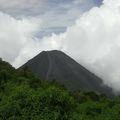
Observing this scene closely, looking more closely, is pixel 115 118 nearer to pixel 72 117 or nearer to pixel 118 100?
pixel 72 117

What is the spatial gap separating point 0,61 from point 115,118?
2772 inches

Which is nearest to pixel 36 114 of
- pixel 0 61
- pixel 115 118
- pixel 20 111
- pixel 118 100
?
pixel 20 111

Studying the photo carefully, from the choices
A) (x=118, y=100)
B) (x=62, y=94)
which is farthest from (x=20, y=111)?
(x=118, y=100)

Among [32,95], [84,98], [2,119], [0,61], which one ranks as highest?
[0,61]

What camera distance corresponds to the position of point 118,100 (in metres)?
47.0

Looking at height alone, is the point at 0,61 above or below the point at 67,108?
above

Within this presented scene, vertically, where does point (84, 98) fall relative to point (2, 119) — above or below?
above

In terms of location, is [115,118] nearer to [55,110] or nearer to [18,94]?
[55,110]

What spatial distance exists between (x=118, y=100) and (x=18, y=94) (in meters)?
18.6

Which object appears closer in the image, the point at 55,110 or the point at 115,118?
the point at 55,110

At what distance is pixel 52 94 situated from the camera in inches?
1194

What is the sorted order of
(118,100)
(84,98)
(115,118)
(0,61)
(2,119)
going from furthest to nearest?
(0,61), (84,98), (118,100), (115,118), (2,119)

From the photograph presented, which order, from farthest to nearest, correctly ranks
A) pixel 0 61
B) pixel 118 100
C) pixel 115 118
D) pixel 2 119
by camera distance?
1. pixel 0 61
2. pixel 118 100
3. pixel 115 118
4. pixel 2 119

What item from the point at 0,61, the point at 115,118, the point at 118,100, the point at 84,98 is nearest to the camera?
the point at 115,118
